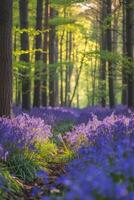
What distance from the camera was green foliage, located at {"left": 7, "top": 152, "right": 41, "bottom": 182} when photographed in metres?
7.85

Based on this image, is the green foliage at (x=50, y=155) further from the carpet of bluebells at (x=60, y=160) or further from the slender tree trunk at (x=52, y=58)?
the slender tree trunk at (x=52, y=58)

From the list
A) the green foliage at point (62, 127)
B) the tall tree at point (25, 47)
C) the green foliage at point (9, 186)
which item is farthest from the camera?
the tall tree at point (25, 47)

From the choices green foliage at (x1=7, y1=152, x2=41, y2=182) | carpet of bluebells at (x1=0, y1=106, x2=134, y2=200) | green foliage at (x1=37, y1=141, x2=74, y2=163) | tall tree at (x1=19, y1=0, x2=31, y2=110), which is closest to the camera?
carpet of bluebells at (x1=0, y1=106, x2=134, y2=200)

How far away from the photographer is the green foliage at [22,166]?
785 cm

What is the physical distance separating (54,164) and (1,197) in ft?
11.8

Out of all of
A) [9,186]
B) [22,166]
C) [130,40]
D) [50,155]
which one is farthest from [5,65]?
[130,40]

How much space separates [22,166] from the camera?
8.02 metres

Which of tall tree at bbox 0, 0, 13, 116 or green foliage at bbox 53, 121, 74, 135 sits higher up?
tall tree at bbox 0, 0, 13, 116

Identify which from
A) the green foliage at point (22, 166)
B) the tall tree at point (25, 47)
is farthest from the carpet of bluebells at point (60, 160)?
the tall tree at point (25, 47)

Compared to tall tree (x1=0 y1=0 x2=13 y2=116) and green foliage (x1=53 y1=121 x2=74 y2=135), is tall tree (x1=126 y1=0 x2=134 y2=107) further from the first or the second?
tall tree (x1=0 y1=0 x2=13 y2=116)

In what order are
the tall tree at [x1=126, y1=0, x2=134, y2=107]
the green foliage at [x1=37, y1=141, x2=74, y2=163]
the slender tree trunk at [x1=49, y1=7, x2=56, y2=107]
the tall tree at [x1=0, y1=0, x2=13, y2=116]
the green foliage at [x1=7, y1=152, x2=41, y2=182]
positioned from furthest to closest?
the slender tree trunk at [x1=49, y1=7, x2=56, y2=107], the tall tree at [x1=126, y1=0, x2=134, y2=107], the tall tree at [x1=0, y1=0, x2=13, y2=116], the green foliage at [x1=37, y1=141, x2=74, y2=163], the green foliage at [x1=7, y1=152, x2=41, y2=182]

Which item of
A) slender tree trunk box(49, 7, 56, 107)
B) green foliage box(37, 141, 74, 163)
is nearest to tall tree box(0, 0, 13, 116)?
green foliage box(37, 141, 74, 163)

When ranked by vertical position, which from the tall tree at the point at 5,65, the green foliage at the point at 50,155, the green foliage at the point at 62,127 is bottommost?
the green foliage at the point at 62,127

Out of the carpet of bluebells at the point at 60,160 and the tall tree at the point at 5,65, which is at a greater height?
the tall tree at the point at 5,65
